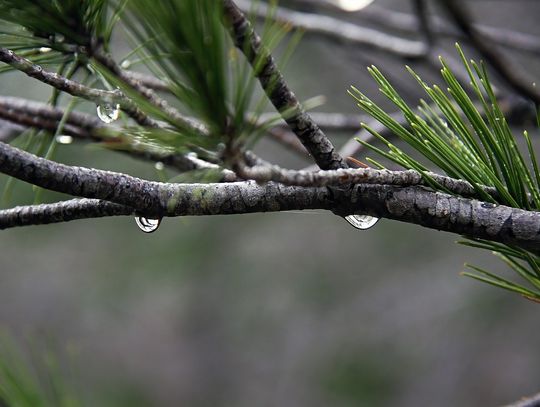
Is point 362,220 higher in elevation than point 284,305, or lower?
lower

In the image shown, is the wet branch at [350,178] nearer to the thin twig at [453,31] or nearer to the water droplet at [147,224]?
the water droplet at [147,224]

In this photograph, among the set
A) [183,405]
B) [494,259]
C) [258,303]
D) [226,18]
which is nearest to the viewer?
[226,18]

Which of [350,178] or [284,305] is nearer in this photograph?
[350,178]

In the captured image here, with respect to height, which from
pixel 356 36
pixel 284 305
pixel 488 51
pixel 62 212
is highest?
pixel 356 36

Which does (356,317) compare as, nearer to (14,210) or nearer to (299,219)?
(299,219)

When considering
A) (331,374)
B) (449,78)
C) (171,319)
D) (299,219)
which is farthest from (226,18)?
(171,319)

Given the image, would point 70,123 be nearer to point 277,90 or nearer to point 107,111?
point 107,111

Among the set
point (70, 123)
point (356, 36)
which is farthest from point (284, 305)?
point (70, 123)
